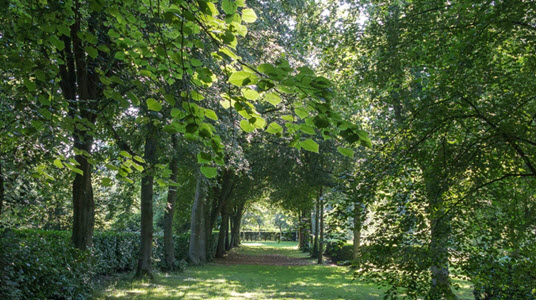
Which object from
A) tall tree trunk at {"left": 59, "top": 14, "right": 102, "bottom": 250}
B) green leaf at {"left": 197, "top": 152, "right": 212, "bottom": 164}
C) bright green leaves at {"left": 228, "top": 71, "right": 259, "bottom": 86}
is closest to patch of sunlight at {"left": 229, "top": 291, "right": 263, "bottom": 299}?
tall tree trunk at {"left": 59, "top": 14, "right": 102, "bottom": 250}

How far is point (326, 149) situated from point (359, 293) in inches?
253

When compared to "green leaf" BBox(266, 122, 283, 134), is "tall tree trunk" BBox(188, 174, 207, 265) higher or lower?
lower

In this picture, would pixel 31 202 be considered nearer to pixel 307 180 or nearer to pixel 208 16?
pixel 208 16

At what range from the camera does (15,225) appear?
646cm

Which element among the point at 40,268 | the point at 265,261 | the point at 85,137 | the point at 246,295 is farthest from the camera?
the point at 265,261

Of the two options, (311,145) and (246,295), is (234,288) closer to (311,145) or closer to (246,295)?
(246,295)

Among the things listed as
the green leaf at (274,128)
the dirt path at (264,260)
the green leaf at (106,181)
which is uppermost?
the green leaf at (274,128)

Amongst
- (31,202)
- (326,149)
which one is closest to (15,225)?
(31,202)

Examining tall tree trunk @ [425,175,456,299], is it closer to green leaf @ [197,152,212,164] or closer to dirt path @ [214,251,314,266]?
green leaf @ [197,152,212,164]

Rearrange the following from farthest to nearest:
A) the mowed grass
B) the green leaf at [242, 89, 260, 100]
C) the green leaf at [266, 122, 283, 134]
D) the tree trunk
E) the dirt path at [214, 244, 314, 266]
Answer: the dirt path at [214, 244, 314, 266] → the mowed grass → the tree trunk → the green leaf at [266, 122, 283, 134] → the green leaf at [242, 89, 260, 100]

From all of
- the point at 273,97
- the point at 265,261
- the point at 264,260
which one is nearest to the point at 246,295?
the point at 273,97

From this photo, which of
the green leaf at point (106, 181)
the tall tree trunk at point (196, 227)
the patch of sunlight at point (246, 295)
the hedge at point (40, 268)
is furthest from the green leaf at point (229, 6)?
the tall tree trunk at point (196, 227)

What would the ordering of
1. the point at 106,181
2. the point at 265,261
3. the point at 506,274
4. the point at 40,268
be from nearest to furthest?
1. the point at 106,181
2. the point at 506,274
3. the point at 40,268
4. the point at 265,261

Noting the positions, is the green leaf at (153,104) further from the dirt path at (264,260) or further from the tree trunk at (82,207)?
the dirt path at (264,260)
